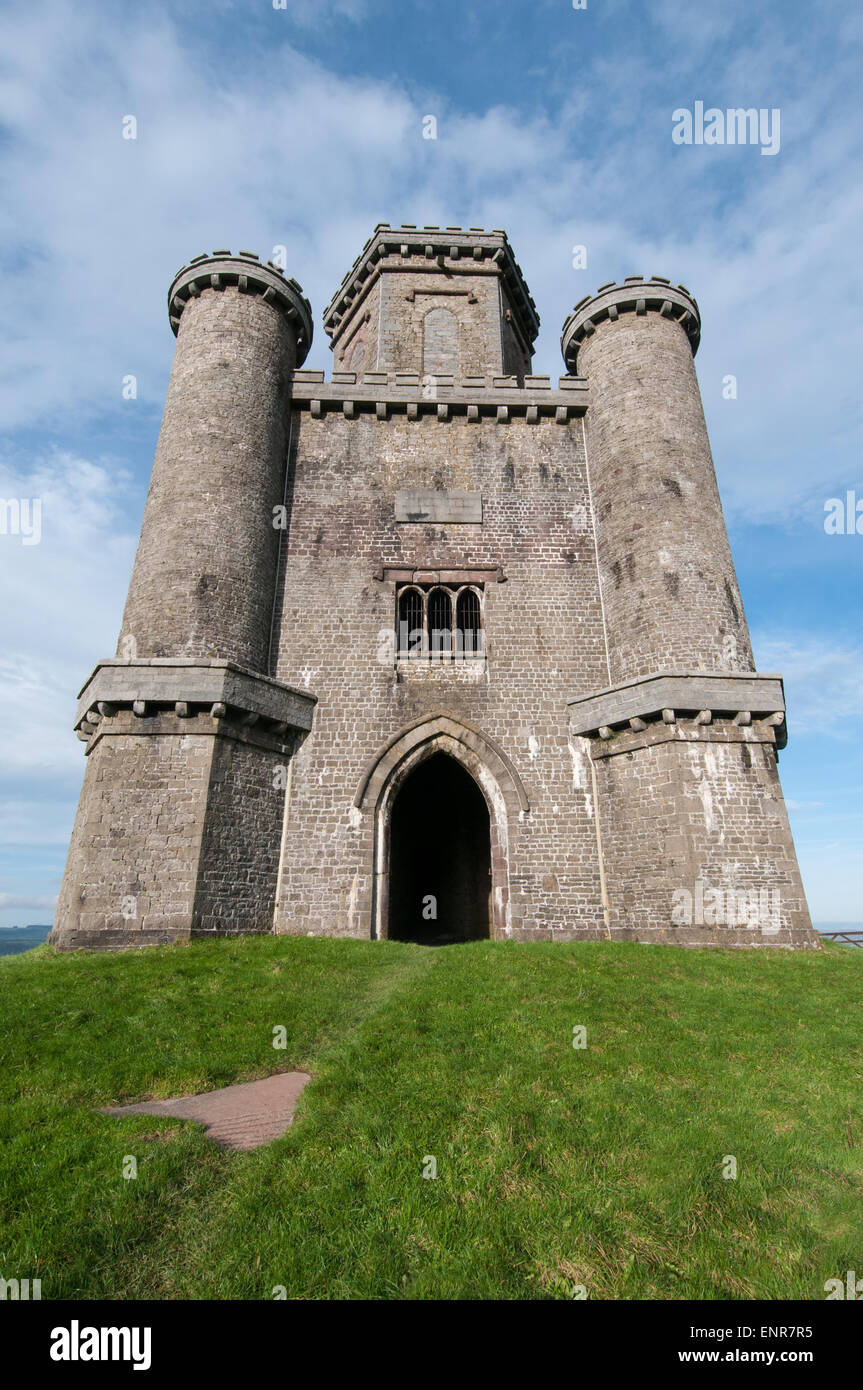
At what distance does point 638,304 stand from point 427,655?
11766 millimetres

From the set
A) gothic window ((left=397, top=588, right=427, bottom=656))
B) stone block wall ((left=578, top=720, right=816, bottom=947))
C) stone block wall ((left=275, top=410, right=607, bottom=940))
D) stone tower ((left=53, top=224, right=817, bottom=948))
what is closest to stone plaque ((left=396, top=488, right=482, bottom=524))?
stone tower ((left=53, top=224, right=817, bottom=948))

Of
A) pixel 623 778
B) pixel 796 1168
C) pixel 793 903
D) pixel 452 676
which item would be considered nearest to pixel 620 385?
pixel 452 676

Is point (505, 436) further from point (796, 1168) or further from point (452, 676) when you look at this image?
point (796, 1168)

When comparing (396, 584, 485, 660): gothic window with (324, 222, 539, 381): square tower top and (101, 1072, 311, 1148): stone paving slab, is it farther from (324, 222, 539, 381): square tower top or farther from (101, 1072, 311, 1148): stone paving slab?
(101, 1072, 311, 1148): stone paving slab

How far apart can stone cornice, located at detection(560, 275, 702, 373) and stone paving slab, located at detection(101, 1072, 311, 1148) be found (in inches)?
806

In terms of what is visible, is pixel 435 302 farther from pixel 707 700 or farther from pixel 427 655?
pixel 707 700

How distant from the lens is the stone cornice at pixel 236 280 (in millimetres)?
18750

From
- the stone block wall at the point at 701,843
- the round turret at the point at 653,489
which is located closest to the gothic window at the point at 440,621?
the round turret at the point at 653,489

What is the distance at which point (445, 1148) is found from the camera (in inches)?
191

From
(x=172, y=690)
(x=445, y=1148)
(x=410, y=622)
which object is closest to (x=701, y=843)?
(x=410, y=622)

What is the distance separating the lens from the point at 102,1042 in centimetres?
726

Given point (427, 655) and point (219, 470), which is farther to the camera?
point (427, 655)
